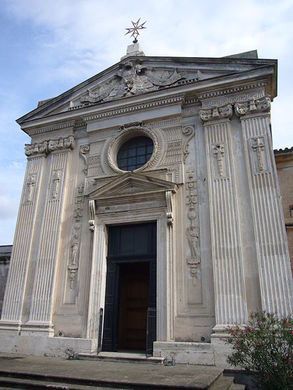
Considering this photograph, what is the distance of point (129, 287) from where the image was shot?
10898 millimetres

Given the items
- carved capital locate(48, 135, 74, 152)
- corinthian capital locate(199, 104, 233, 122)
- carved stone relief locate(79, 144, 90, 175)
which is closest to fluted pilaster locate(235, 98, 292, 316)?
corinthian capital locate(199, 104, 233, 122)

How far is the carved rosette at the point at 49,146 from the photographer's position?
12.0 m

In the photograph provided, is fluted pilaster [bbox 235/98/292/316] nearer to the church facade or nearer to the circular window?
the church facade

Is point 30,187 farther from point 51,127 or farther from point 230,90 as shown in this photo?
point 230,90

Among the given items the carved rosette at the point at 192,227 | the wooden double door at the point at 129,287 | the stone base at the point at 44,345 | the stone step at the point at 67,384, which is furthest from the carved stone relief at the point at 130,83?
the stone step at the point at 67,384

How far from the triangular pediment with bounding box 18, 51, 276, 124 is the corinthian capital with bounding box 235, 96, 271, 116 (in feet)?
3.23

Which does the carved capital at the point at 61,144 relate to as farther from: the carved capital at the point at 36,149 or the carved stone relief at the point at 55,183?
the carved stone relief at the point at 55,183

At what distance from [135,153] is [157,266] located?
394 cm

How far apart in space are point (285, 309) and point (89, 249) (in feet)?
18.0

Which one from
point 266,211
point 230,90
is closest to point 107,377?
point 266,211

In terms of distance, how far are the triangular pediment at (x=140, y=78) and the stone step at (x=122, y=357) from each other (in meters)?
7.79

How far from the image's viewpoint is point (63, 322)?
9727 mm

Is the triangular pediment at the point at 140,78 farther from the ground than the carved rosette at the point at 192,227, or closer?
farther from the ground

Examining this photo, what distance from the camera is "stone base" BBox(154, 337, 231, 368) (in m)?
7.77
